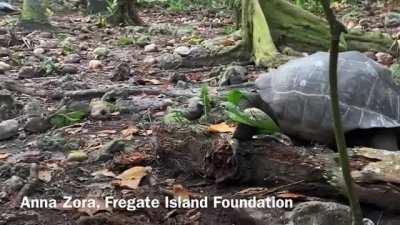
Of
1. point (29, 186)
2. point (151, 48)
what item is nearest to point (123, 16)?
point (151, 48)

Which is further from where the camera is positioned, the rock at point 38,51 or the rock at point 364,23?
the rock at point 364,23

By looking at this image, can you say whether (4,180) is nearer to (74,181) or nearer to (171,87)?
(74,181)

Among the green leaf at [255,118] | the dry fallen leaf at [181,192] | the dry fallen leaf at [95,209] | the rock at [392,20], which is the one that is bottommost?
the dry fallen leaf at [95,209]

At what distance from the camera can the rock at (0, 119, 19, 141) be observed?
3.99 meters

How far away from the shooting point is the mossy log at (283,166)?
8.37 ft

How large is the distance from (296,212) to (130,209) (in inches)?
29.3

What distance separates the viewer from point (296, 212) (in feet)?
8.05

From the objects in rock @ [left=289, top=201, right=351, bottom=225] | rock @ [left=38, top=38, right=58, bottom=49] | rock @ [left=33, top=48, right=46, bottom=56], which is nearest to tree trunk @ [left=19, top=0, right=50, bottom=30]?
rock @ [left=38, top=38, right=58, bottom=49]

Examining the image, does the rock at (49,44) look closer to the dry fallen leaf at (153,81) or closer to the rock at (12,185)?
the dry fallen leaf at (153,81)

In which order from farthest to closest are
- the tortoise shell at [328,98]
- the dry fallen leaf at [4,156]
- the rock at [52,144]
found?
the rock at [52,144], the dry fallen leaf at [4,156], the tortoise shell at [328,98]

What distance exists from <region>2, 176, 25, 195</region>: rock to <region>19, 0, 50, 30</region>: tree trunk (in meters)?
6.81

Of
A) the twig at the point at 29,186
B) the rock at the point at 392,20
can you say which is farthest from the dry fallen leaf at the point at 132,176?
the rock at the point at 392,20

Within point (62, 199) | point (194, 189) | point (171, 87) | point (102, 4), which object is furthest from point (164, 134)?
point (102, 4)

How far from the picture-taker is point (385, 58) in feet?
19.9
